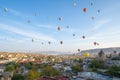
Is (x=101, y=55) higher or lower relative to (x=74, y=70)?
higher

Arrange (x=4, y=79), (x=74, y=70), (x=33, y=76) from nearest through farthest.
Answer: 1. (x=4, y=79)
2. (x=33, y=76)
3. (x=74, y=70)

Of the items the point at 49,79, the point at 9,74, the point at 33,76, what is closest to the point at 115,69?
the point at 33,76

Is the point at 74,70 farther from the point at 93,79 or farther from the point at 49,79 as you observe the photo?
the point at 49,79

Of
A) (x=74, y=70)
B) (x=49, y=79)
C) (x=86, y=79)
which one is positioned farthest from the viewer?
(x=74, y=70)

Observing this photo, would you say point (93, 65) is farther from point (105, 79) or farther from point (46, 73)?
point (105, 79)

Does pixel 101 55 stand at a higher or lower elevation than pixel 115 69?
higher

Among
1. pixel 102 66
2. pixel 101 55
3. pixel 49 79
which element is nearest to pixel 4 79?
pixel 49 79

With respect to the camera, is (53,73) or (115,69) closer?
(53,73)

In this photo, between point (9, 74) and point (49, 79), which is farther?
point (49, 79)

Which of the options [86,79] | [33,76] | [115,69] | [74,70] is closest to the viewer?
[86,79]
